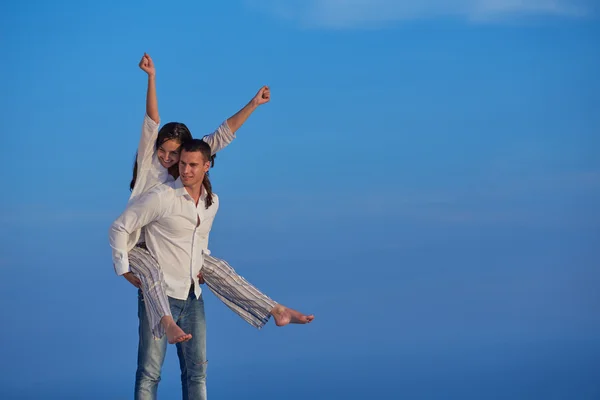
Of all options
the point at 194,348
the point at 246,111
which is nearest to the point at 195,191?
the point at 246,111

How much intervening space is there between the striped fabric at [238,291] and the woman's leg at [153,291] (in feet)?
1.17

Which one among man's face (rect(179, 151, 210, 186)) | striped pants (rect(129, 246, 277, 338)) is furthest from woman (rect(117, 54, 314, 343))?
man's face (rect(179, 151, 210, 186))

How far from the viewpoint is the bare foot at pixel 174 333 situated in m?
4.20

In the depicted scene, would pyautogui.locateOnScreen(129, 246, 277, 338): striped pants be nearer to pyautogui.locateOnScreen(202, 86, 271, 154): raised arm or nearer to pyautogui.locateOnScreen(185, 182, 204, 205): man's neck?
pyautogui.locateOnScreen(185, 182, 204, 205): man's neck

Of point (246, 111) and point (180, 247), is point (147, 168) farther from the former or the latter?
point (246, 111)

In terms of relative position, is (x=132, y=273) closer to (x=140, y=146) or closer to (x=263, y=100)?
(x=140, y=146)

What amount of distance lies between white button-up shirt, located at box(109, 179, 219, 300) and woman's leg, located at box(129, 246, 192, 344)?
0.18 feet

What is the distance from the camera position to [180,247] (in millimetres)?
4488

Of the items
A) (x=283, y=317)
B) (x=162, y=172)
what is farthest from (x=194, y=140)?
(x=283, y=317)

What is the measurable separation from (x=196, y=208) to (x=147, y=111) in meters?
0.49

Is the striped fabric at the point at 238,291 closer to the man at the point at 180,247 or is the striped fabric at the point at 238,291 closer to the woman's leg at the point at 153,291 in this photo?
the man at the point at 180,247

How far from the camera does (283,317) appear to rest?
15.4 feet

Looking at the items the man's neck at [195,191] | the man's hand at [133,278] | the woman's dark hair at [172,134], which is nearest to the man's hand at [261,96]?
the woman's dark hair at [172,134]

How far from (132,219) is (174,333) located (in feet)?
1.74
